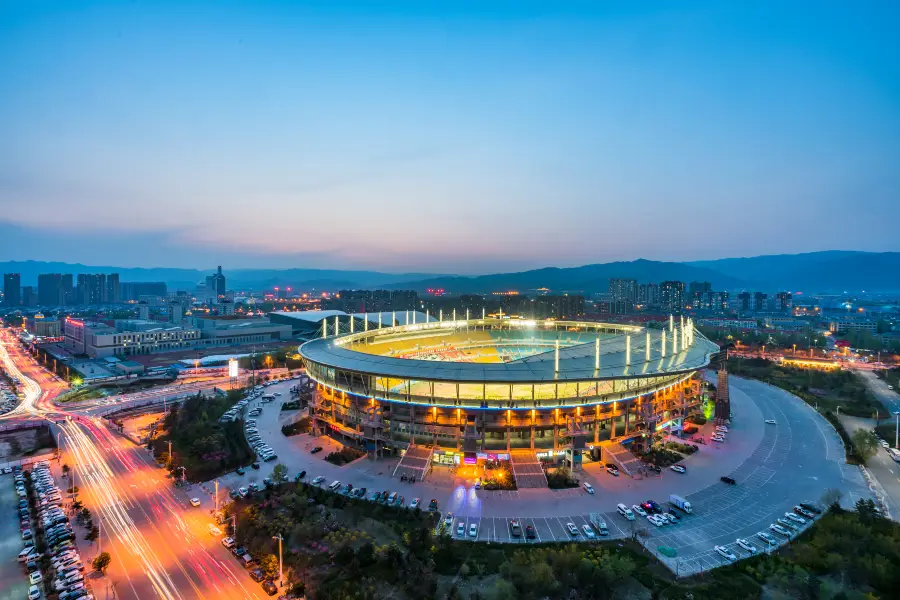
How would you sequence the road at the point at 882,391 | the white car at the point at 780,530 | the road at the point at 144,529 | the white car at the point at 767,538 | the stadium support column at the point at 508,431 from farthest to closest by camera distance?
the road at the point at 882,391, the stadium support column at the point at 508,431, the white car at the point at 780,530, the white car at the point at 767,538, the road at the point at 144,529

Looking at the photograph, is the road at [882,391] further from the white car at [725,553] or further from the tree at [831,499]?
the white car at [725,553]

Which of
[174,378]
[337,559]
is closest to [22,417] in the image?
[174,378]

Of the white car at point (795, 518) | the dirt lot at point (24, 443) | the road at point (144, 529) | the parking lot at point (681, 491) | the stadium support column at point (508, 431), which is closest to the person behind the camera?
the road at point (144, 529)

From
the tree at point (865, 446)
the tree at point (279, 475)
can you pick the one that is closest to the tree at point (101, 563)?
the tree at point (279, 475)

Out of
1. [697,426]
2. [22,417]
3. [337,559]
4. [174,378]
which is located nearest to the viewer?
[337,559]

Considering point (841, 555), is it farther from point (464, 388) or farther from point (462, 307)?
point (462, 307)

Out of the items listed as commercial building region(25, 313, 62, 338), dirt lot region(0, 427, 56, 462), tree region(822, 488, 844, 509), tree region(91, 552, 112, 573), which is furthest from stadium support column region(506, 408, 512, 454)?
commercial building region(25, 313, 62, 338)
